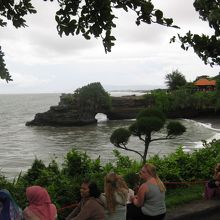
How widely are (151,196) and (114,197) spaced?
2.29 feet

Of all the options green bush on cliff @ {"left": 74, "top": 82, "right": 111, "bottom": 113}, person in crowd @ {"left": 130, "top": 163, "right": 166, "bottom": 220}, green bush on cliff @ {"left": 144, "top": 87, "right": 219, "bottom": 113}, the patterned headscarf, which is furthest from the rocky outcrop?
the patterned headscarf

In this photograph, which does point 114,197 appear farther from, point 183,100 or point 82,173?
point 183,100

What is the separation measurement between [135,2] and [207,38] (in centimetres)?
181

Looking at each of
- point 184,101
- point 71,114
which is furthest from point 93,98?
point 184,101

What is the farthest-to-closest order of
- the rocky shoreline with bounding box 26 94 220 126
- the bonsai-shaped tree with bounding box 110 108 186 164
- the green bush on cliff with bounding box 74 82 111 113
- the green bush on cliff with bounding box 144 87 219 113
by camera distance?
the green bush on cliff with bounding box 144 87 219 113
the green bush on cliff with bounding box 74 82 111 113
the rocky shoreline with bounding box 26 94 220 126
the bonsai-shaped tree with bounding box 110 108 186 164

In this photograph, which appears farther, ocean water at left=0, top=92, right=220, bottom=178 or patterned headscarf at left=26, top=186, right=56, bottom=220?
ocean water at left=0, top=92, right=220, bottom=178

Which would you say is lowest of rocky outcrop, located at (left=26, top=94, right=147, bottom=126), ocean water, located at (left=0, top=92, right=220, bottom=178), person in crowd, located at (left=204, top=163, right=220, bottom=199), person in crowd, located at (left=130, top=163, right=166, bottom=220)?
ocean water, located at (left=0, top=92, right=220, bottom=178)

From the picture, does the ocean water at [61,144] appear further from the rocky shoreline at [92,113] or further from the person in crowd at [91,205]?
the person in crowd at [91,205]

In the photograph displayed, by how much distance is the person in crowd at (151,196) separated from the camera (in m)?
6.30

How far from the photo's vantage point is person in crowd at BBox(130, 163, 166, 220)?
630cm

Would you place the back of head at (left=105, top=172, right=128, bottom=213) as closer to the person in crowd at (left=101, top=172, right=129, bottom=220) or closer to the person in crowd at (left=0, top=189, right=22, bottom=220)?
the person in crowd at (left=101, top=172, right=129, bottom=220)

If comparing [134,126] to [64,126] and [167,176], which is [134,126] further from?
[64,126]

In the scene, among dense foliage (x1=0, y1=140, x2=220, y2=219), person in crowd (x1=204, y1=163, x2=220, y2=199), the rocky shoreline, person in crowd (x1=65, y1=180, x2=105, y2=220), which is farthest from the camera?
the rocky shoreline

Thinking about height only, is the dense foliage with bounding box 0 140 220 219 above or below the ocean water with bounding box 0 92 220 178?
above
